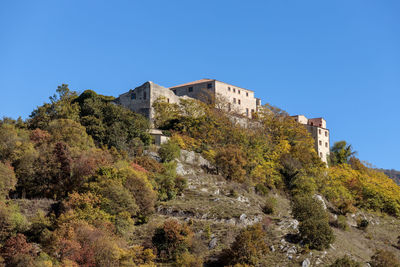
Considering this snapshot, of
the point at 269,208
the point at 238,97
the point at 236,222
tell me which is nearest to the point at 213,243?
the point at 236,222

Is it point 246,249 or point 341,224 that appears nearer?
point 246,249

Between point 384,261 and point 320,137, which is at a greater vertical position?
point 320,137

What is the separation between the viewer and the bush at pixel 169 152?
4659 centimetres

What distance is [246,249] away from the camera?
100ft

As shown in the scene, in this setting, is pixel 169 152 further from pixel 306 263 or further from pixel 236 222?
pixel 306 263

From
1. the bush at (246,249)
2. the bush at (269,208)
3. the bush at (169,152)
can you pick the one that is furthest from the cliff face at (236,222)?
the bush at (169,152)

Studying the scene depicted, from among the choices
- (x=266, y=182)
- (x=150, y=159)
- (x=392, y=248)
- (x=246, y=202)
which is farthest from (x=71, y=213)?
(x=392, y=248)

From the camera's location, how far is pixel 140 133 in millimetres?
48469

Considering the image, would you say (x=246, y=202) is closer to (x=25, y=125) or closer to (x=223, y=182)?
(x=223, y=182)

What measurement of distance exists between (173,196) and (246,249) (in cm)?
1053

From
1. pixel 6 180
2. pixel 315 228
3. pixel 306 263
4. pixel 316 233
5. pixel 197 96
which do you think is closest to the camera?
pixel 306 263

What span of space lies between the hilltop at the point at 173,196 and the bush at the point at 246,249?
7cm

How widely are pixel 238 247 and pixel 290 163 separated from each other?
24841mm

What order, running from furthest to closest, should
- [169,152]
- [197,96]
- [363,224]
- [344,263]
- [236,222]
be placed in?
[197,96], [363,224], [169,152], [236,222], [344,263]
